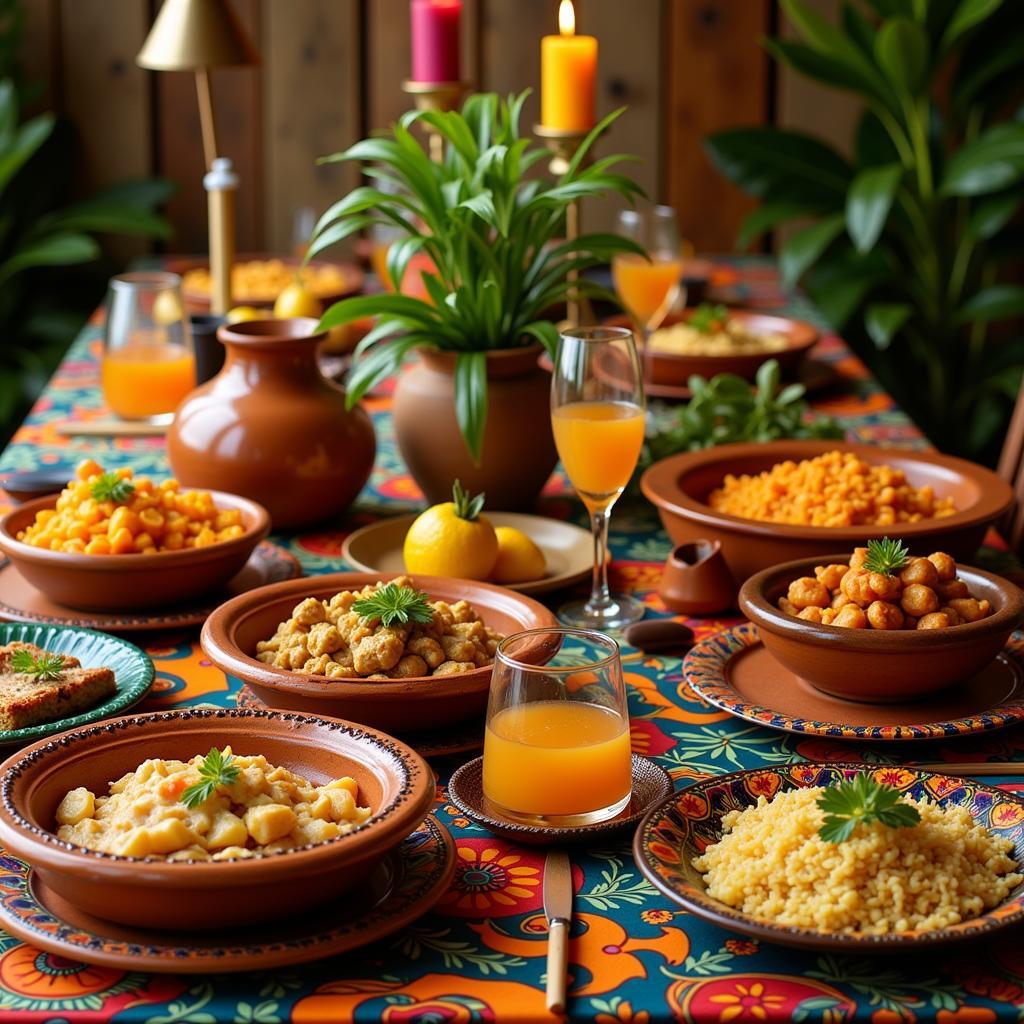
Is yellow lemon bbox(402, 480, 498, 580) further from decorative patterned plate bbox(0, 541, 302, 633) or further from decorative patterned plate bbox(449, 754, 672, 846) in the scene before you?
decorative patterned plate bbox(449, 754, 672, 846)

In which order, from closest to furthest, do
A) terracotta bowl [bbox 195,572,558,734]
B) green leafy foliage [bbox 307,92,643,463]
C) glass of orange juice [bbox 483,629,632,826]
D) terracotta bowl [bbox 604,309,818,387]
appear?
glass of orange juice [bbox 483,629,632,826] < terracotta bowl [bbox 195,572,558,734] < green leafy foliage [bbox 307,92,643,463] < terracotta bowl [bbox 604,309,818,387]

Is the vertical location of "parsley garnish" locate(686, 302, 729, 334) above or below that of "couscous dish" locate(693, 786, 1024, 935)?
above

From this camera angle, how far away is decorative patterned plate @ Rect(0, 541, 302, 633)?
4.96 ft

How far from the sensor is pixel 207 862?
0.90 m

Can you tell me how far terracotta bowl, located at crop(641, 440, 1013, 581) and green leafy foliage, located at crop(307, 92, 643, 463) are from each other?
0.24 metres

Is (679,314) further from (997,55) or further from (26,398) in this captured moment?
(26,398)

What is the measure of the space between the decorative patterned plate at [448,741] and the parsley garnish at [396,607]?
3.7 inches

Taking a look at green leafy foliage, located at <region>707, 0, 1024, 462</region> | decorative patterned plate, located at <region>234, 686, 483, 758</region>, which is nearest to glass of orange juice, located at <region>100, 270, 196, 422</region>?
decorative patterned plate, located at <region>234, 686, 483, 758</region>

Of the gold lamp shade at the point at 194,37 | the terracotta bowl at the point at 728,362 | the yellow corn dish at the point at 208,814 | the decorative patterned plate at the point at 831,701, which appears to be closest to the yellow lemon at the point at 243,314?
the gold lamp shade at the point at 194,37

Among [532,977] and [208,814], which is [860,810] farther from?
[208,814]

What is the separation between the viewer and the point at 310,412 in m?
1.86

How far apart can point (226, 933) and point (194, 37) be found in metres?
1.96

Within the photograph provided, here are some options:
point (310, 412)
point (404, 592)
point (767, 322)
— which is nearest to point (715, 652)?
point (404, 592)

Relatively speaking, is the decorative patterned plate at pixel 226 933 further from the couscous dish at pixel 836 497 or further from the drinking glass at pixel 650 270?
the drinking glass at pixel 650 270
